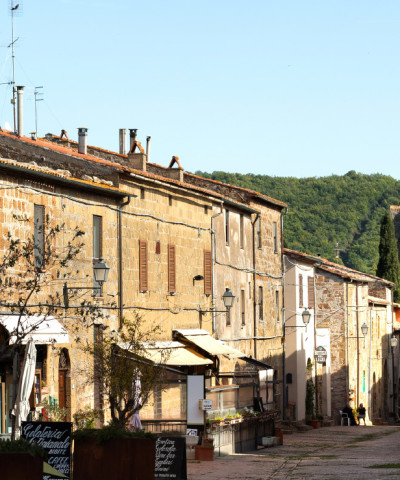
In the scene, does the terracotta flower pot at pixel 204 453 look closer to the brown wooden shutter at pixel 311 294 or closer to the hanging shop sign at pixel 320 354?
the hanging shop sign at pixel 320 354

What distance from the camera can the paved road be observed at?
931 inches

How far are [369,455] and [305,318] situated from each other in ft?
49.8

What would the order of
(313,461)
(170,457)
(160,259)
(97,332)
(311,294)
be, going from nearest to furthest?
(170,457)
(313,461)
(97,332)
(160,259)
(311,294)

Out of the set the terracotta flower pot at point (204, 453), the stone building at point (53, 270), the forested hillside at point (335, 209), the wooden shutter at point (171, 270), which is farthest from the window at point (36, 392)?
the forested hillside at point (335, 209)

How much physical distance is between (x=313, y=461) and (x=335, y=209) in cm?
9918

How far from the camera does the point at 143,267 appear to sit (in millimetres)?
32594

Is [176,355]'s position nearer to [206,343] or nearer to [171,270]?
[206,343]

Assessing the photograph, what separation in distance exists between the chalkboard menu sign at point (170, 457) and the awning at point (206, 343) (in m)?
12.7

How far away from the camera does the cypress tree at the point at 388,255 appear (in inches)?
3086

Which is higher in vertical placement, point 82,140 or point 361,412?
point 82,140

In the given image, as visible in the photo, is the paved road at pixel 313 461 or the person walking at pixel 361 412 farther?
the person walking at pixel 361 412

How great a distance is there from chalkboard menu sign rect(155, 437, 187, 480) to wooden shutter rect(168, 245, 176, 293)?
14050 millimetres

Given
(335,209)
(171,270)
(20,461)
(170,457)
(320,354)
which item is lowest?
(170,457)

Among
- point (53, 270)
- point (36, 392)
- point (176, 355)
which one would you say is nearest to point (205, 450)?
point (176, 355)
